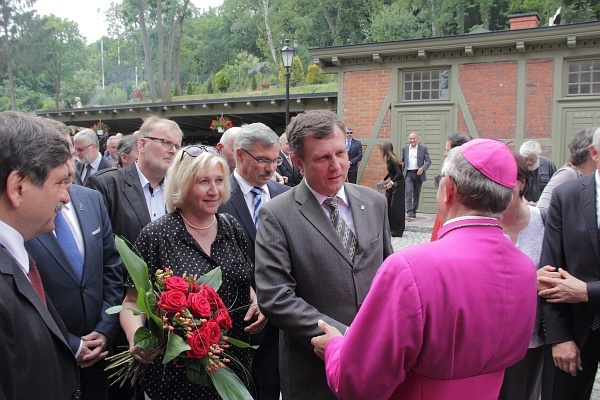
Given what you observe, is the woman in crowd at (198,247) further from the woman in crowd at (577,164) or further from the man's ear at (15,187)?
the woman in crowd at (577,164)

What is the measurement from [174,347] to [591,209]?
2339 mm

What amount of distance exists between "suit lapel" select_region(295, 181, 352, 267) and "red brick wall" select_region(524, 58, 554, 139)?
40.3 ft

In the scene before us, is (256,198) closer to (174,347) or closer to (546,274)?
(174,347)

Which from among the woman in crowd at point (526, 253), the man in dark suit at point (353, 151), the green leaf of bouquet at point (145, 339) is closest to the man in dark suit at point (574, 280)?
the woman in crowd at point (526, 253)

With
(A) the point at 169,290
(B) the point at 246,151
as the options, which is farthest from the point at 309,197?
(B) the point at 246,151

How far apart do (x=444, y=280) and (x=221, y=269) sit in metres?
1.44

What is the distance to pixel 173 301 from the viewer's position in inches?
86.4

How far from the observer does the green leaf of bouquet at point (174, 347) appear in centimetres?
208

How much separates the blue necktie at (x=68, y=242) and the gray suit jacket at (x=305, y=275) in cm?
105

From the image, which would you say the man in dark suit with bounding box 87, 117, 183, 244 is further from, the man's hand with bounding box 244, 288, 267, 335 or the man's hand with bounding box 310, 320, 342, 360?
the man's hand with bounding box 310, 320, 342, 360

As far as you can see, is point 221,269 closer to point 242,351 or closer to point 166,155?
point 242,351

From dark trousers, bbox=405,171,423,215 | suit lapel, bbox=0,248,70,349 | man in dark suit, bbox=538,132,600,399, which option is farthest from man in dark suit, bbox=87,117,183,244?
dark trousers, bbox=405,171,423,215

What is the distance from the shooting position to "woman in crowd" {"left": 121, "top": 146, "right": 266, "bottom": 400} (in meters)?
2.58

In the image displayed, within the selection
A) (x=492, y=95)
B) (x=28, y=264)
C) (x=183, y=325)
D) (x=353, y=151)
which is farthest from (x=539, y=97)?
(x=28, y=264)
